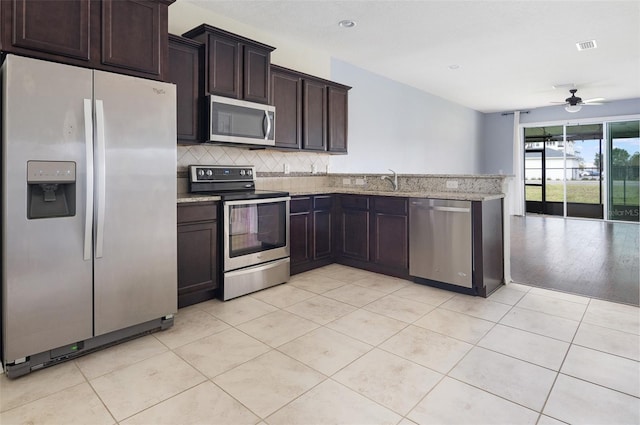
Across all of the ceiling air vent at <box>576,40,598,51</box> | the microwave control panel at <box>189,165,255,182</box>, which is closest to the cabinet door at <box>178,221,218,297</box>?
the microwave control panel at <box>189,165,255,182</box>

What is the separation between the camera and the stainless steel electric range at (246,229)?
312cm

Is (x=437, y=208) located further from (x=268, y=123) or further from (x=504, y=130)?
(x=504, y=130)

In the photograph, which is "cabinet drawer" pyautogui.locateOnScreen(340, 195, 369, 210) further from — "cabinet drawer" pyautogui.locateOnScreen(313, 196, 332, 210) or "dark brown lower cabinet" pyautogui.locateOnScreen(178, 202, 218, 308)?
"dark brown lower cabinet" pyautogui.locateOnScreen(178, 202, 218, 308)

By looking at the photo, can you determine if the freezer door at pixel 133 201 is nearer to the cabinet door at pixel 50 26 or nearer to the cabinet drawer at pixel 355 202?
the cabinet door at pixel 50 26

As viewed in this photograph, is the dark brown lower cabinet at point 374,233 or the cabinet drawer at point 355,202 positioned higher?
the cabinet drawer at point 355,202

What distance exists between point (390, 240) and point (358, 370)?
1970mm

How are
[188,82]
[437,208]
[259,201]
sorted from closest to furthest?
1. [188,82]
2. [259,201]
3. [437,208]

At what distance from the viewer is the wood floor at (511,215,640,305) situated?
11.5ft

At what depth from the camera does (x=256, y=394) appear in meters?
1.82

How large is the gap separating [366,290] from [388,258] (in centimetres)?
58

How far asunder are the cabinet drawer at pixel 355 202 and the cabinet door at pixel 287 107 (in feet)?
2.72

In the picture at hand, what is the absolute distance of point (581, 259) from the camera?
459 centimetres

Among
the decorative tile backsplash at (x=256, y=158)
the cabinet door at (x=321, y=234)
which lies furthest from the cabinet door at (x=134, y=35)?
the cabinet door at (x=321, y=234)

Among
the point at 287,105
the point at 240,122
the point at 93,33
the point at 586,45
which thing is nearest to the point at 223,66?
the point at 240,122
